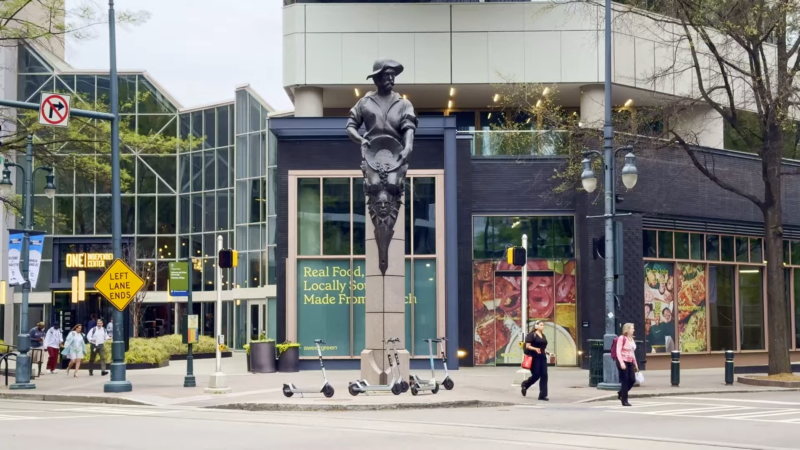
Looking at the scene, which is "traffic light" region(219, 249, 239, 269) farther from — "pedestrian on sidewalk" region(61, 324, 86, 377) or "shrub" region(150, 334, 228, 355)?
"shrub" region(150, 334, 228, 355)

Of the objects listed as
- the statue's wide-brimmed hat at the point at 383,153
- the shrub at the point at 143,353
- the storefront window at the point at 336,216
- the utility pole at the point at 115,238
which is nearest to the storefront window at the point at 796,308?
the storefront window at the point at 336,216

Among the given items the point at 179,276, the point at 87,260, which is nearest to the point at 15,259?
the point at 179,276

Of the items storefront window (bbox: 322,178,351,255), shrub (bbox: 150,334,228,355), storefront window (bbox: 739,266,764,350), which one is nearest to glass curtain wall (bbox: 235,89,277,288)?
shrub (bbox: 150,334,228,355)

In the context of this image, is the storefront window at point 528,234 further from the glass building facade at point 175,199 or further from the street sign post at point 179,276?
the glass building facade at point 175,199

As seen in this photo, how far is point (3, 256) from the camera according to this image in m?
52.0

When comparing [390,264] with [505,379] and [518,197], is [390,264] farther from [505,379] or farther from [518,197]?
[518,197]

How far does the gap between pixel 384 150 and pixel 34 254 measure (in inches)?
430

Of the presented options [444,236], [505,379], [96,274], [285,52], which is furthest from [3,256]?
[505,379]

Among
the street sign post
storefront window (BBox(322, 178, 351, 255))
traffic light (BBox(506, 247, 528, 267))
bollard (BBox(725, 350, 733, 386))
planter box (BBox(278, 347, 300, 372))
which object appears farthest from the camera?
storefront window (BBox(322, 178, 351, 255))

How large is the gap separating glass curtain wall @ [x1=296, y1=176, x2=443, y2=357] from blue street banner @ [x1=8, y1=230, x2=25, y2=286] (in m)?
8.18

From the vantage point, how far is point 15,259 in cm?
2742

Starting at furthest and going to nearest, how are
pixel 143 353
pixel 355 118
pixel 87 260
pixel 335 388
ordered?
pixel 87 260 < pixel 143 353 < pixel 335 388 < pixel 355 118

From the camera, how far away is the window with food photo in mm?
33281

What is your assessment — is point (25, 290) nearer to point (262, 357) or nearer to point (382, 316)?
point (262, 357)
